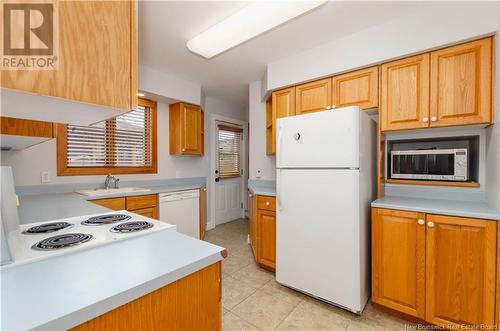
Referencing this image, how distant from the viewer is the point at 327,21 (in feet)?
6.25

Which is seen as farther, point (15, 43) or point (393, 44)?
point (393, 44)

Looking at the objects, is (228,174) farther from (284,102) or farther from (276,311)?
(276,311)

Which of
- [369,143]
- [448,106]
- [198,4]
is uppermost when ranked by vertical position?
[198,4]

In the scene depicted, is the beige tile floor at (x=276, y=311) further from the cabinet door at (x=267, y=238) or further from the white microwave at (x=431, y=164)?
the white microwave at (x=431, y=164)

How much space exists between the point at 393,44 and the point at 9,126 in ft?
8.83

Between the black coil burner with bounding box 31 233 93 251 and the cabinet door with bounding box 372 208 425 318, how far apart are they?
1.91 metres

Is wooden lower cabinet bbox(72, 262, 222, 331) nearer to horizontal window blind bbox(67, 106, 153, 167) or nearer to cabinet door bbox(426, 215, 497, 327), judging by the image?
cabinet door bbox(426, 215, 497, 327)

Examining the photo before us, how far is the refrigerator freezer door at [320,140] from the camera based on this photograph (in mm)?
1697

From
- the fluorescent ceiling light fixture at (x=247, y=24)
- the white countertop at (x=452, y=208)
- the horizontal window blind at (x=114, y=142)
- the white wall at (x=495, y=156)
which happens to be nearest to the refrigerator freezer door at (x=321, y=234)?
the white countertop at (x=452, y=208)

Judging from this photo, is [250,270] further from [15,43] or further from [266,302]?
[15,43]

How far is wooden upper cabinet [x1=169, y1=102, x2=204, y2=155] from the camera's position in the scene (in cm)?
332

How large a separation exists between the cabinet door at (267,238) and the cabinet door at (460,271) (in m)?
1.29

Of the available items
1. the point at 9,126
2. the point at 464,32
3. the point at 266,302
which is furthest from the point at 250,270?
the point at 464,32

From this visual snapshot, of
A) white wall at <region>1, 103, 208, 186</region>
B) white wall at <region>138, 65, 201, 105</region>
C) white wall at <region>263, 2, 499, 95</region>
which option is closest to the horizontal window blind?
white wall at <region>1, 103, 208, 186</region>
